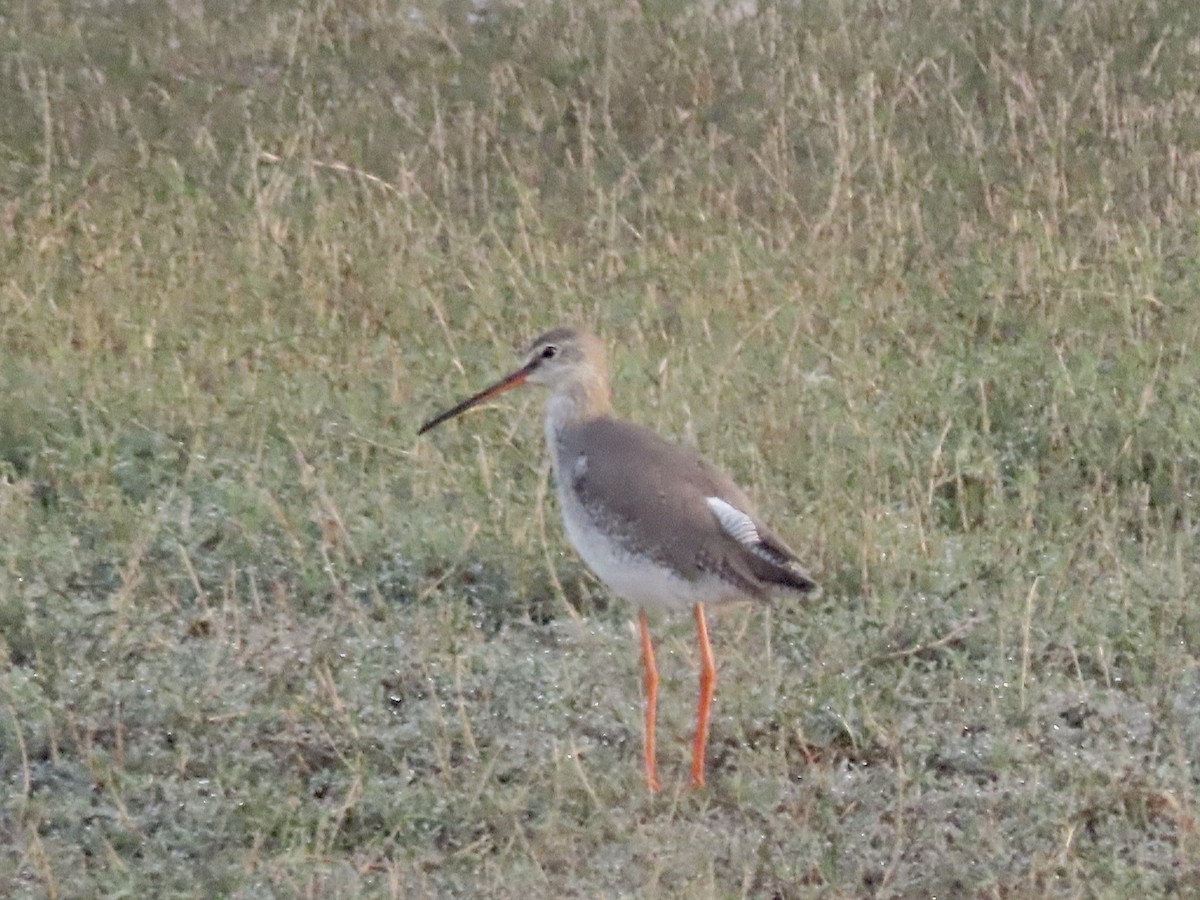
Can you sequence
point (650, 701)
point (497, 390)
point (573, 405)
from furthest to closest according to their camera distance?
point (497, 390) < point (573, 405) < point (650, 701)

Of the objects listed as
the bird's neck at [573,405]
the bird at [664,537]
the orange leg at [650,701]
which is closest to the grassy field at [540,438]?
the orange leg at [650,701]

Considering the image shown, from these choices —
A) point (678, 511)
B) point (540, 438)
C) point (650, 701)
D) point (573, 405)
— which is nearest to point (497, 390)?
point (573, 405)

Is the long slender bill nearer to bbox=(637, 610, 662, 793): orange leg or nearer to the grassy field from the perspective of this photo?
the grassy field

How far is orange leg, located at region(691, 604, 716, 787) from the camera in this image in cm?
507

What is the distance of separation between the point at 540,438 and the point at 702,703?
6.40ft

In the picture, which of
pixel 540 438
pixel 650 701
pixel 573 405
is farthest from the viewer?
pixel 540 438

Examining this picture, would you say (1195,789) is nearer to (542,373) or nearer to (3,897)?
(542,373)

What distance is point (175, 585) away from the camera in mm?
5992

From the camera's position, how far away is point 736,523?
206 inches

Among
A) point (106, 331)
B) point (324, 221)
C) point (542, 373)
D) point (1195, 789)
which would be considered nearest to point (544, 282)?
point (324, 221)

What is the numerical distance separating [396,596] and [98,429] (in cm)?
128

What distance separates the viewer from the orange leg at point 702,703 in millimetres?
5070

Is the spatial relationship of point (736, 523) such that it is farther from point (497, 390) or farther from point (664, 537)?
point (497, 390)

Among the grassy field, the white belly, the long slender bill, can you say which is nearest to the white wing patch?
the white belly
